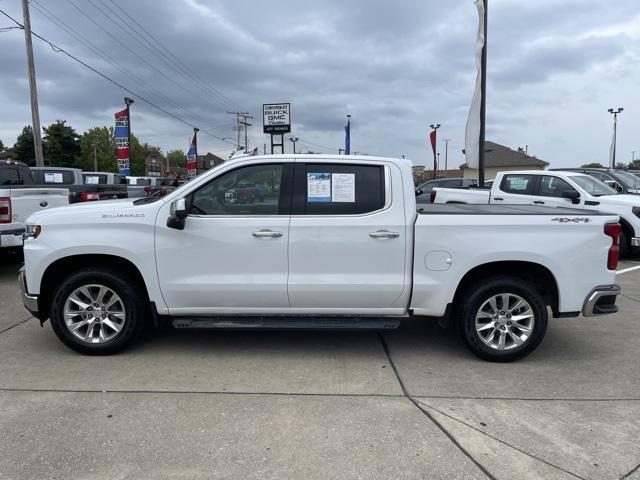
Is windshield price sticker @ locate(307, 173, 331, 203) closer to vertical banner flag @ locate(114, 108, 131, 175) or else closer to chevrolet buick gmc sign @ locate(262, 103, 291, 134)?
chevrolet buick gmc sign @ locate(262, 103, 291, 134)

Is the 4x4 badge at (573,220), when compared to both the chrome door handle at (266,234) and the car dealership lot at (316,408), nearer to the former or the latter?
the car dealership lot at (316,408)

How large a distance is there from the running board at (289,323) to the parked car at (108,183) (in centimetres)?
901

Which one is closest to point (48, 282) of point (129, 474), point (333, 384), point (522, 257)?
point (129, 474)

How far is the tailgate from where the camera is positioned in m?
7.72

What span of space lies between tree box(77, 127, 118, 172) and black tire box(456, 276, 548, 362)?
10214 cm

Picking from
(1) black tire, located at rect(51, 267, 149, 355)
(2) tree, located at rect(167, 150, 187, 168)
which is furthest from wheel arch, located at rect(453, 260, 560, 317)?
(2) tree, located at rect(167, 150, 187, 168)

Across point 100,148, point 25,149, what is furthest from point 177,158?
point 25,149

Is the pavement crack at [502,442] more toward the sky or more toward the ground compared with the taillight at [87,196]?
more toward the ground

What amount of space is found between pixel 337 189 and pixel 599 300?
2.53 metres

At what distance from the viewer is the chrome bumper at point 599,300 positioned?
438 cm

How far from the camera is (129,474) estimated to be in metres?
2.82

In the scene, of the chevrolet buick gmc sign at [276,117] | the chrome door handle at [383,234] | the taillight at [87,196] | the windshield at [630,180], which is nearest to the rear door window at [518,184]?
the windshield at [630,180]

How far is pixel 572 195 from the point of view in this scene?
32.7 feet

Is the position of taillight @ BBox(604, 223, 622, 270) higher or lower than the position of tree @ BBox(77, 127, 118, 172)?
lower
